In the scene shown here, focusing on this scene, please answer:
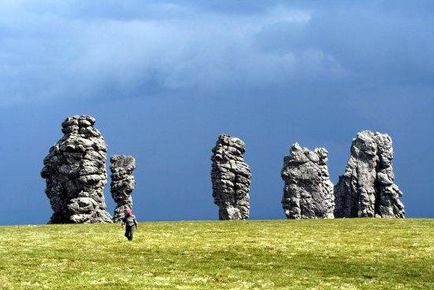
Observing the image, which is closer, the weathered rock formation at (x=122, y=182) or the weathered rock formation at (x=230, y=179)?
the weathered rock formation at (x=122, y=182)

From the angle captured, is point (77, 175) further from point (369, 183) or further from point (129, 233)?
point (369, 183)

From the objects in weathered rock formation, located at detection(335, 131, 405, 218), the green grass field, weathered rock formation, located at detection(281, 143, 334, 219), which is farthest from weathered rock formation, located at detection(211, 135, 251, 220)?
the green grass field

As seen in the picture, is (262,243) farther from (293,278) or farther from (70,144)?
(70,144)

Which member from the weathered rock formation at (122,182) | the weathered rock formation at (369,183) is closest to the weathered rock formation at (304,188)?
the weathered rock formation at (369,183)

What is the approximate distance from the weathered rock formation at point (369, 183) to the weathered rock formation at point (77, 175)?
37502 millimetres

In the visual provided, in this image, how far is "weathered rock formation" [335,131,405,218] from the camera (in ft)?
361

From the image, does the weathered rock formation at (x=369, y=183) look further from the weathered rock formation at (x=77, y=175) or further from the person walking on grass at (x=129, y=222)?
the person walking on grass at (x=129, y=222)

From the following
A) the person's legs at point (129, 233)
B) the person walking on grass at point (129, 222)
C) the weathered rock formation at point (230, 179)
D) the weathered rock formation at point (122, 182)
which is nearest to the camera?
the person walking on grass at point (129, 222)

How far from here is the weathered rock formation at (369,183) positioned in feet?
361

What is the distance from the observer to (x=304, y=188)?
10369cm

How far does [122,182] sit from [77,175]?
21.2 feet

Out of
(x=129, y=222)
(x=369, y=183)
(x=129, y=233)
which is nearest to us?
(x=129, y=222)

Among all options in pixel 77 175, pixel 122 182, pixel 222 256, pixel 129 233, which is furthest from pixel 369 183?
pixel 222 256

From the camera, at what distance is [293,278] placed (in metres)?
47.9
